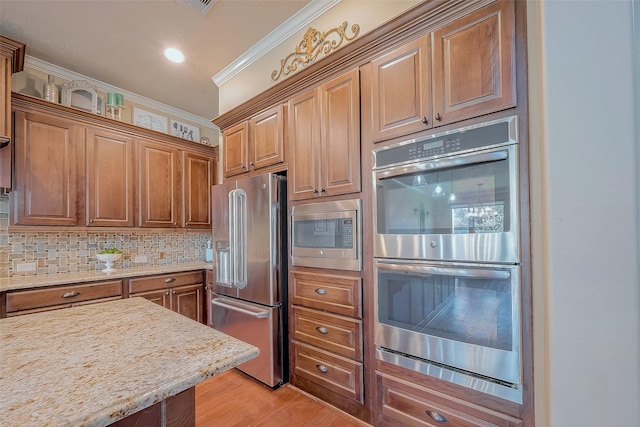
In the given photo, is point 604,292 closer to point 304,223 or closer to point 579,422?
point 579,422

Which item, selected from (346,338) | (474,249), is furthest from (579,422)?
(346,338)

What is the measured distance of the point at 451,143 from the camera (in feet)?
4.55

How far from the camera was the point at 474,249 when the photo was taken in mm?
1297

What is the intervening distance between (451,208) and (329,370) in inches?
53.1

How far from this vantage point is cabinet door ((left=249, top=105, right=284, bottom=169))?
2236 millimetres

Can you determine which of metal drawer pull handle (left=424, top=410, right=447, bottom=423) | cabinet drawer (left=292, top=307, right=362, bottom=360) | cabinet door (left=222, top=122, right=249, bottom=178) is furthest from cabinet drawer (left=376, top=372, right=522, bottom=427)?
cabinet door (left=222, top=122, right=249, bottom=178)

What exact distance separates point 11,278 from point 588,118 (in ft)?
12.4

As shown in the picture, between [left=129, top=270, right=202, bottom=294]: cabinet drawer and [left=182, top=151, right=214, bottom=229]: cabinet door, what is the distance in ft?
2.16

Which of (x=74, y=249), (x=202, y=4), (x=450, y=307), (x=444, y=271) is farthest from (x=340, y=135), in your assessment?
(x=74, y=249)

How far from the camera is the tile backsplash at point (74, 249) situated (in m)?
2.47

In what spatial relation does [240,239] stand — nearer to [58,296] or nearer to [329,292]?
[329,292]

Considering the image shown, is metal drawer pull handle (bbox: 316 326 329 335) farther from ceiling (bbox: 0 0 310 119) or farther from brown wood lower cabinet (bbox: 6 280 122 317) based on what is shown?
ceiling (bbox: 0 0 310 119)

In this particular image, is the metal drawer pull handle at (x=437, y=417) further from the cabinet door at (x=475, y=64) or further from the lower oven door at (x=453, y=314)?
the cabinet door at (x=475, y=64)

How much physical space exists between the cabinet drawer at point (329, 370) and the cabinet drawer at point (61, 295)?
1861mm
